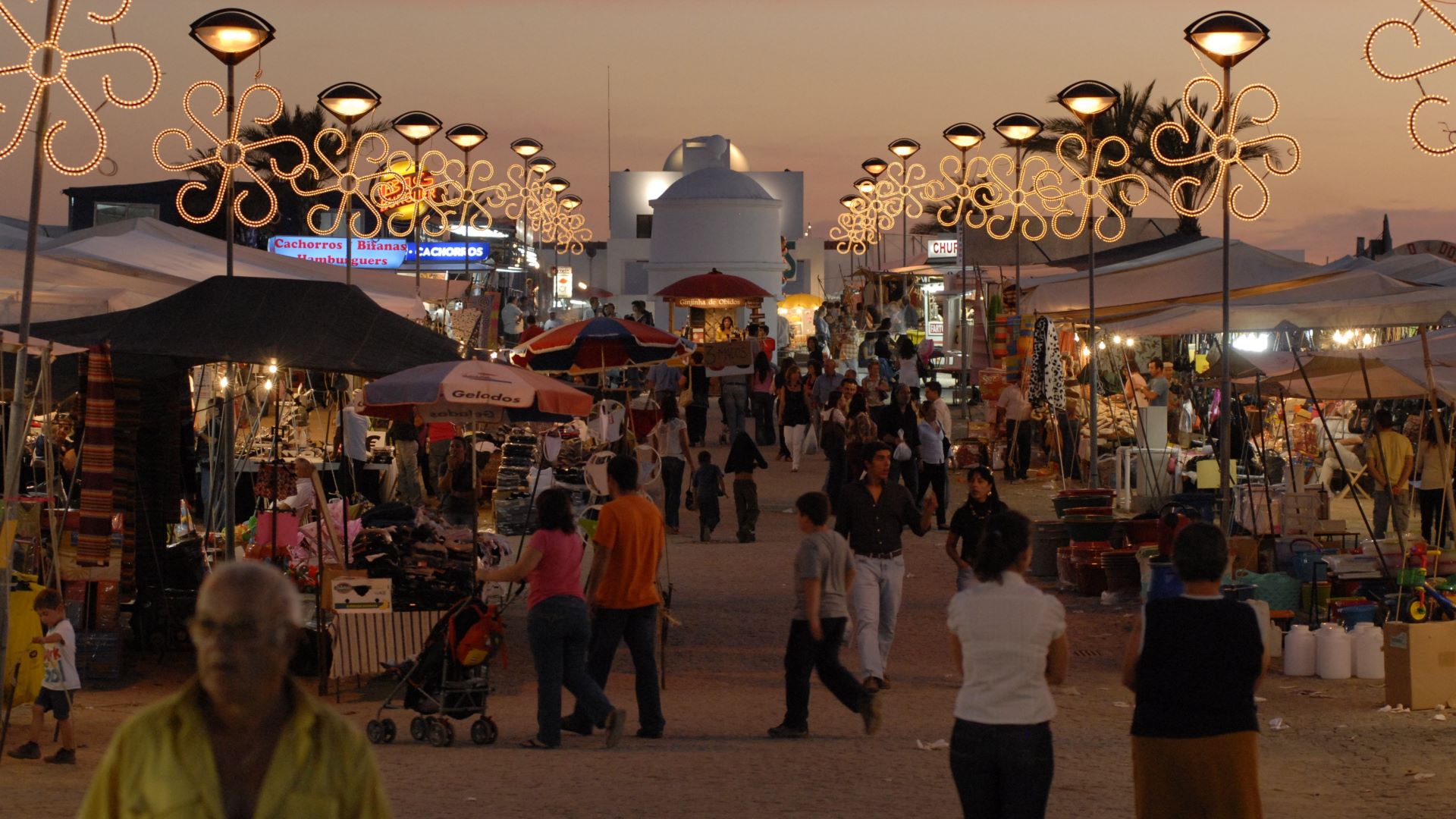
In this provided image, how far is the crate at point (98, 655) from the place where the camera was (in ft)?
37.3

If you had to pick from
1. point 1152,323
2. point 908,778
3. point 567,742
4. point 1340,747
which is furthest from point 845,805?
point 1152,323

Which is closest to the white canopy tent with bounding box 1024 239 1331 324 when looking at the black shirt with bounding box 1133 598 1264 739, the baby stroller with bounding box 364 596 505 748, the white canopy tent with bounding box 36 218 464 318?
the white canopy tent with bounding box 36 218 464 318

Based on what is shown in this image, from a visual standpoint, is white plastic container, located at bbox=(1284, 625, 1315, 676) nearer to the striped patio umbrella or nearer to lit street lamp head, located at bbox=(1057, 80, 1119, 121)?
lit street lamp head, located at bbox=(1057, 80, 1119, 121)

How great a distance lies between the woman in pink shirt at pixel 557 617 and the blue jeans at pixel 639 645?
248 mm

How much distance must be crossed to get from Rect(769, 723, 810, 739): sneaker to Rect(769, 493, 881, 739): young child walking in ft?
0.38

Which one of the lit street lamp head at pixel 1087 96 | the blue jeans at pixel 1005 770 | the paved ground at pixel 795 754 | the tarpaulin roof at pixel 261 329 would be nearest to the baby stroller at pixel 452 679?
the paved ground at pixel 795 754

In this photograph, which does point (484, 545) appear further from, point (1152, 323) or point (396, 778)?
point (1152, 323)

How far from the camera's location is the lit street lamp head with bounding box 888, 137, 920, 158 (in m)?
30.5

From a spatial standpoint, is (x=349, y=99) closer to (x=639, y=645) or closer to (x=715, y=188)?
(x=639, y=645)

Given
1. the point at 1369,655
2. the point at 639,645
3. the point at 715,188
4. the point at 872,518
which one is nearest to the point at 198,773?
the point at 639,645

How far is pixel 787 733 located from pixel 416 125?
39.7ft

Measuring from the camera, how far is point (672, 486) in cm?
2003

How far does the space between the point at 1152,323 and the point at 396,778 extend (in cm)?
1333

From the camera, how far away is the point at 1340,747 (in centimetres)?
937
